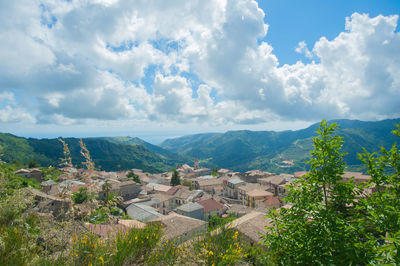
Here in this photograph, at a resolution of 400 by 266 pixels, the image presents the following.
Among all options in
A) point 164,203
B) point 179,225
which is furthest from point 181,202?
point 179,225

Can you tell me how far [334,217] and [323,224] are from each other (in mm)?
275

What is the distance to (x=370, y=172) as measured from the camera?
176 inches

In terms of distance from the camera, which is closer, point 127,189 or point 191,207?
point 191,207

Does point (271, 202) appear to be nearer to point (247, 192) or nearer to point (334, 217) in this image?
point (247, 192)

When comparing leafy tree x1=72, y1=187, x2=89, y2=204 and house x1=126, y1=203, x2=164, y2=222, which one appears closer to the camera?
leafy tree x1=72, y1=187, x2=89, y2=204

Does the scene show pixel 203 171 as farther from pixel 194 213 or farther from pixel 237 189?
pixel 194 213

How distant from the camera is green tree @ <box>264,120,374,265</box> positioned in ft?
13.1

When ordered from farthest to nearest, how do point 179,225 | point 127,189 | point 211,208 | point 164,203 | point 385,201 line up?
point 127,189
point 164,203
point 211,208
point 179,225
point 385,201

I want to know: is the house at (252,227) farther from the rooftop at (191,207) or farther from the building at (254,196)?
the building at (254,196)

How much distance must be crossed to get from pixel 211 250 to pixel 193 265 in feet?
1.99

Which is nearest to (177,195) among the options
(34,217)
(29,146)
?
(34,217)

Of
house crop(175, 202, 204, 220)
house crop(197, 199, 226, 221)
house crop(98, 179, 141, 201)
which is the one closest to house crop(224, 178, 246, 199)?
house crop(197, 199, 226, 221)

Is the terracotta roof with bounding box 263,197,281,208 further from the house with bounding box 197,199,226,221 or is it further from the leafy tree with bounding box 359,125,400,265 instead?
the leafy tree with bounding box 359,125,400,265

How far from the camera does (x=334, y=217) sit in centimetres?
421
